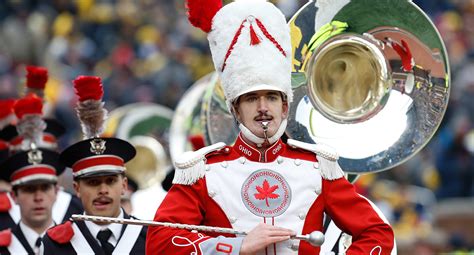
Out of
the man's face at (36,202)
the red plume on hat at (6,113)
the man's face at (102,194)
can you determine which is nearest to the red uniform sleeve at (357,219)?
the man's face at (102,194)

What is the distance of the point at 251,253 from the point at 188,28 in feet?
56.1

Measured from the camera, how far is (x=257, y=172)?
623 cm

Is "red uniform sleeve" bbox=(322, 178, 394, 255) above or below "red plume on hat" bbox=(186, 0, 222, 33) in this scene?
below

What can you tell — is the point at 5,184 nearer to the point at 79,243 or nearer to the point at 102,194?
the point at 79,243

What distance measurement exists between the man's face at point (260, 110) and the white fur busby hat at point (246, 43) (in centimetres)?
4

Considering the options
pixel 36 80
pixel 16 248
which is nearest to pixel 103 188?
pixel 16 248

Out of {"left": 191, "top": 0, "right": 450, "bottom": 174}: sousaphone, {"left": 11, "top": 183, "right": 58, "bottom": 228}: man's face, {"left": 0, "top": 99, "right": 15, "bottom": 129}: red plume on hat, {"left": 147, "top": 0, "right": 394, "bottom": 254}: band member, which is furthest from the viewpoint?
{"left": 0, "top": 99, "right": 15, "bottom": 129}: red plume on hat

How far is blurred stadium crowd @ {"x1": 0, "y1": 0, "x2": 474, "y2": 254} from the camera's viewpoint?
55.2ft

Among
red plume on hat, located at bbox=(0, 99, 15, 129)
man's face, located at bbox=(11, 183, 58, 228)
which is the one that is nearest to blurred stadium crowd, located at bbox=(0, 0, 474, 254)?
red plume on hat, located at bbox=(0, 99, 15, 129)

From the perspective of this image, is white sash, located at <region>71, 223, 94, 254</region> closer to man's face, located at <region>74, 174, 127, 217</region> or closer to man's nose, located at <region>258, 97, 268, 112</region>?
man's face, located at <region>74, 174, 127, 217</region>

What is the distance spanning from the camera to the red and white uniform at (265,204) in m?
6.08

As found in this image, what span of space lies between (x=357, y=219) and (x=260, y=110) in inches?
24.9

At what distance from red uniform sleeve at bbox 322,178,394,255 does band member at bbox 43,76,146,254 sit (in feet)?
5.75

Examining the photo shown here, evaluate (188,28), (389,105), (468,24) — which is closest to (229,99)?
(389,105)
